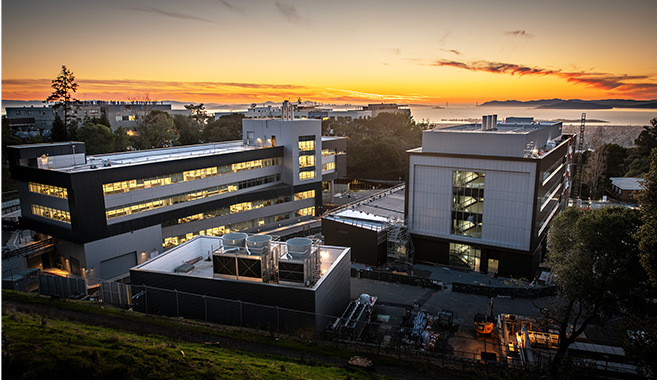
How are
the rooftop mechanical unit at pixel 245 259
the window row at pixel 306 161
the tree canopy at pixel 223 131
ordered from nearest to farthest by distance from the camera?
the rooftop mechanical unit at pixel 245 259 < the window row at pixel 306 161 < the tree canopy at pixel 223 131

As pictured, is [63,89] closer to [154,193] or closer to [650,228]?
[154,193]

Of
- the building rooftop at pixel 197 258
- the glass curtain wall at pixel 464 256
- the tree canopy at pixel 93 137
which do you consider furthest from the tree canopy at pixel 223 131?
the glass curtain wall at pixel 464 256

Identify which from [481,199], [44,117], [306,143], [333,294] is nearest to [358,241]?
[481,199]

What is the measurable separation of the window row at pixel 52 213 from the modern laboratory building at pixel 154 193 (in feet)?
0.33

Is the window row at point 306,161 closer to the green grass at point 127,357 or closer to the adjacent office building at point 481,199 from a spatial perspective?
the adjacent office building at point 481,199

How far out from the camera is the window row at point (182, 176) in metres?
37.8

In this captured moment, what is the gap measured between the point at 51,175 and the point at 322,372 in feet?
102

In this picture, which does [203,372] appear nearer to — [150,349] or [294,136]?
[150,349]

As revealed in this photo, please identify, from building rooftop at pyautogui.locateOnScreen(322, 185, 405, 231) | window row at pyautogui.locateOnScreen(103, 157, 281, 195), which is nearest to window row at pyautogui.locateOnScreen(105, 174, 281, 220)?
window row at pyautogui.locateOnScreen(103, 157, 281, 195)

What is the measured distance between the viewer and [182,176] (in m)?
43.2

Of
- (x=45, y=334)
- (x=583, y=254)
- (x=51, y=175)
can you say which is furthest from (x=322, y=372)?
(x=51, y=175)

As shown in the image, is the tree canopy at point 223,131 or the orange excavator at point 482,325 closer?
the orange excavator at point 482,325

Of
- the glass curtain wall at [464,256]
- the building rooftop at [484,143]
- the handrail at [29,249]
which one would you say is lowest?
the glass curtain wall at [464,256]

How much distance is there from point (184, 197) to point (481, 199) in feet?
99.6
